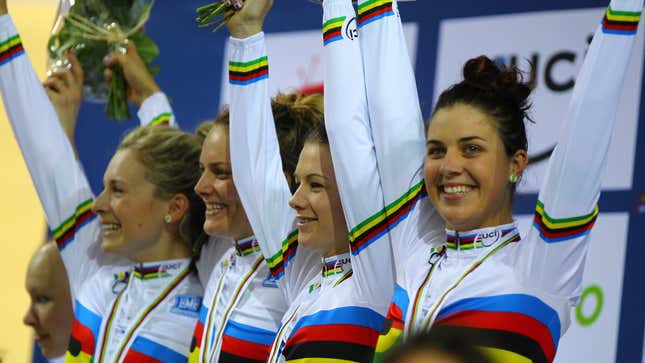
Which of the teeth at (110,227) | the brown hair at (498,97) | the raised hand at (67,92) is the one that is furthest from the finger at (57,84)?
the brown hair at (498,97)

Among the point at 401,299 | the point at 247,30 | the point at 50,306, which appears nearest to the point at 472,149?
the point at 401,299

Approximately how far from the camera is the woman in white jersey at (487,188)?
2086 millimetres

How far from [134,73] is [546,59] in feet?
4.65

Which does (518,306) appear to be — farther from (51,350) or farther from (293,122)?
(51,350)

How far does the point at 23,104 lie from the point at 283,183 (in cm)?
109

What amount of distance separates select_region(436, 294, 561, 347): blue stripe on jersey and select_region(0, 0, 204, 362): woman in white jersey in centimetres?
122

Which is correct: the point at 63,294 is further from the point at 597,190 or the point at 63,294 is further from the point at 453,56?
the point at 597,190

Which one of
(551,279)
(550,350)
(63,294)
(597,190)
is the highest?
(597,190)

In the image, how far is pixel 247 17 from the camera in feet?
9.19

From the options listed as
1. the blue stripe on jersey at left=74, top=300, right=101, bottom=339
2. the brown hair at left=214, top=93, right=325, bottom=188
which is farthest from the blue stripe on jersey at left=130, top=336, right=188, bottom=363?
the brown hair at left=214, top=93, right=325, bottom=188

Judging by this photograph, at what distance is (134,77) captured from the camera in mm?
3803

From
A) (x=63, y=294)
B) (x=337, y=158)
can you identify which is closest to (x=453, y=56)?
(x=337, y=158)

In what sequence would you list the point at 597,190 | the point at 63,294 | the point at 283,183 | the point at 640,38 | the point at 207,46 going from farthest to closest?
the point at 207,46, the point at 63,294, the point at 640,38, the point at 283,183, the point at 597,190

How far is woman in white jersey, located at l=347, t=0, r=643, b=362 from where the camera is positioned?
2086mm
